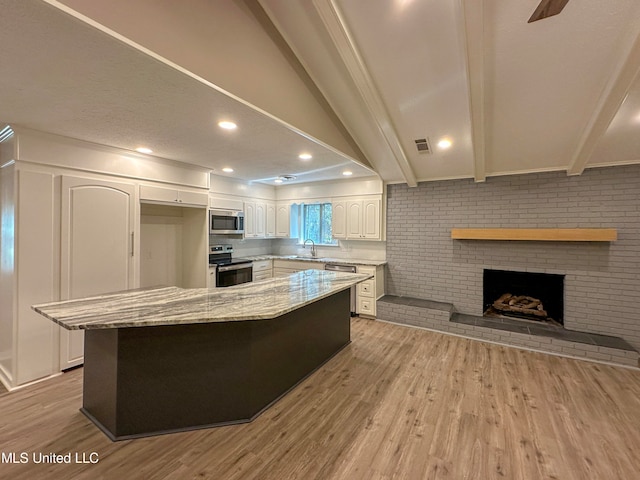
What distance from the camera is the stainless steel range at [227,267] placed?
4.79 m

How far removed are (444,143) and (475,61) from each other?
138cm

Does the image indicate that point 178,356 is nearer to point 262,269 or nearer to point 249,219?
point 262,269

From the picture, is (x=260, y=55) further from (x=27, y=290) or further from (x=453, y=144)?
(x=27, y=290)

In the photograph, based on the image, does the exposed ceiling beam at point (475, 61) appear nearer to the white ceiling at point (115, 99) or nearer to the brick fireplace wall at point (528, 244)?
the brick fireplace wall at point (528, 244)

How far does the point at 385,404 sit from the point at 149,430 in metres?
1.89

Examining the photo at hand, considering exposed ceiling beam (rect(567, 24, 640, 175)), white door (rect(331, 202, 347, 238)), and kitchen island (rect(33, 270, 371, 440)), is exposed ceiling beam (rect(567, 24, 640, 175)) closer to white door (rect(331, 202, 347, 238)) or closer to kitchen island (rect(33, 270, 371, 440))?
kitchen island (rect(33, 270, 371, 440))

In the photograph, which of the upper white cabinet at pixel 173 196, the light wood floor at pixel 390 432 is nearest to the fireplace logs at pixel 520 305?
the light wood floor at pixel 390 432

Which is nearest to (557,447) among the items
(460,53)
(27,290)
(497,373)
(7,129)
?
(497,373)

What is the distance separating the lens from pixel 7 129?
2637 mm

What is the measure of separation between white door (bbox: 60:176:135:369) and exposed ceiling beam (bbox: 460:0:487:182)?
3.84 m

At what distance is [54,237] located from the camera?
2855 millimetres

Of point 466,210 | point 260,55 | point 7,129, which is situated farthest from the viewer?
point 466,210

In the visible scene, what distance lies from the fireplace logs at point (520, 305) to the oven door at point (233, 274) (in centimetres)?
433

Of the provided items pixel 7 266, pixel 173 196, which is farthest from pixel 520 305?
pixel 7 266
